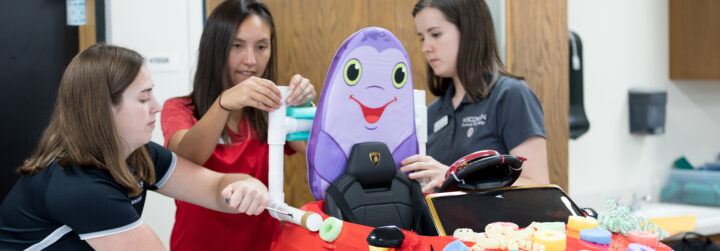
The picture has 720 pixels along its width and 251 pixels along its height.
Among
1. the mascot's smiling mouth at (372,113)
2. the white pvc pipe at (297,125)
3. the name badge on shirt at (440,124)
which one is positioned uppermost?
the mascot's smiling mouth at (372,113)

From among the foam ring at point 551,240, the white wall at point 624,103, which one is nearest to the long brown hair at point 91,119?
the foam ring at point 551,240

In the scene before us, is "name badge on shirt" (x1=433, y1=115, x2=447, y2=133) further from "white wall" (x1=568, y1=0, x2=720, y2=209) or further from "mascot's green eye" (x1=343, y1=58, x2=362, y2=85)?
"white wall" (x1=568, y1=0, x2=720, y2=209)

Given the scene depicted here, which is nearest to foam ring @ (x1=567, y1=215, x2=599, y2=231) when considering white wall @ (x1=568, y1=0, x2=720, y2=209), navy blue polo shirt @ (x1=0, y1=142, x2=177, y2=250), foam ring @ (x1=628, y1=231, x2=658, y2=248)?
foam ring @ (x1=628, y1=231, x2=658, y2=248)

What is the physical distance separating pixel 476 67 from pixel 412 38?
805mm

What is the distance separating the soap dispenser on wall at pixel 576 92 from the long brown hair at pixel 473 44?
1503 millimetres

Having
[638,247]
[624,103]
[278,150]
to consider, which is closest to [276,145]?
[278,150]

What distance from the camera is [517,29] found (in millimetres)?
2363

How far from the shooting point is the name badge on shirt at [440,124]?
4.96 feet

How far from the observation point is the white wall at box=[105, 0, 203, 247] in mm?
1929

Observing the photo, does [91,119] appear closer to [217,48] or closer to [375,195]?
[217,48]

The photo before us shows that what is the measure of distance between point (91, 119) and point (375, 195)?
1.63 feet

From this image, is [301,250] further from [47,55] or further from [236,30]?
[47,55]

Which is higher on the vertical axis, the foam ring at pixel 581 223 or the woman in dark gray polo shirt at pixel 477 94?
the woman in dark gray polo shirt at pixel 477 94

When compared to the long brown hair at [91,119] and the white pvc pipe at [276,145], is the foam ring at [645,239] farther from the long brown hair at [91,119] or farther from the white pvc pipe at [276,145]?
the long brown hair at [91,119]
